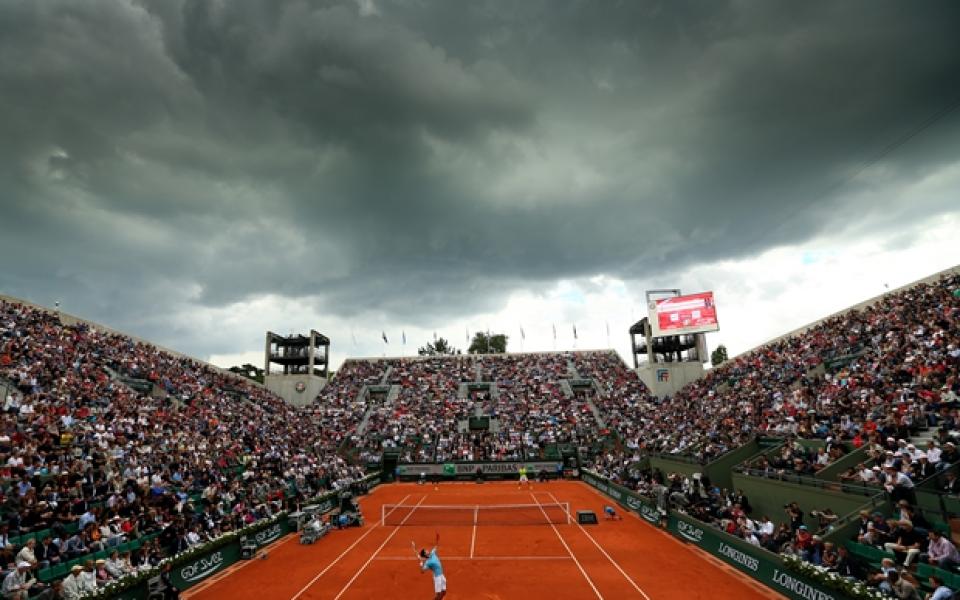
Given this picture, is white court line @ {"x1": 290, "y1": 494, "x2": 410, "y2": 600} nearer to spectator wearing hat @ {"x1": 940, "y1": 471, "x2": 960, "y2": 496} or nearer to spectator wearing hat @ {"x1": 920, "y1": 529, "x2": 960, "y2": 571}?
spectator wearing hat @ {"x1": 920, "y1": 529, "x2": 960, "y2": 571}

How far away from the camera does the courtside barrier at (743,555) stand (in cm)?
1331

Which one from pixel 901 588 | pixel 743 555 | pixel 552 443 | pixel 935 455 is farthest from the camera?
pixel 552 443

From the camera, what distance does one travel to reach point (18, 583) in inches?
500

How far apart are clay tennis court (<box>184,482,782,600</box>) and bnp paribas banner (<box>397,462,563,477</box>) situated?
54.8ft

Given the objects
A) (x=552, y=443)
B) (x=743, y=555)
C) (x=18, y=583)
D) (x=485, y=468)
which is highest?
(x=18, y=583)

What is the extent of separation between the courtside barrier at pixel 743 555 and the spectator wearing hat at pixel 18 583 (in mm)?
19146

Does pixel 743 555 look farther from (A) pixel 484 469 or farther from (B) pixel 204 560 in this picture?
(A) pixel 484 469

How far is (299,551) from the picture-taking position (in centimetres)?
2128

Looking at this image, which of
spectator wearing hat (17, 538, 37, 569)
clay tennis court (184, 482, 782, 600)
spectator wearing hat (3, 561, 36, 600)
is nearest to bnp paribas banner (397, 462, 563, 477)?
clay tennis court (184, 482, 782, 600)

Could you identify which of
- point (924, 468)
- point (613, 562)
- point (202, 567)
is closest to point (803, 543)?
point (924, 468)

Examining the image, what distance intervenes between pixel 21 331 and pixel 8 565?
20373 mm

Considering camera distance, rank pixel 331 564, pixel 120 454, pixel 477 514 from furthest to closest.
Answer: pixel 477 514
pixel 120 454
pixel 331 564

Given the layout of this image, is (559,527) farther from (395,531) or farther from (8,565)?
(8,565)

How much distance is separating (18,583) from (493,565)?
13.2 meters
